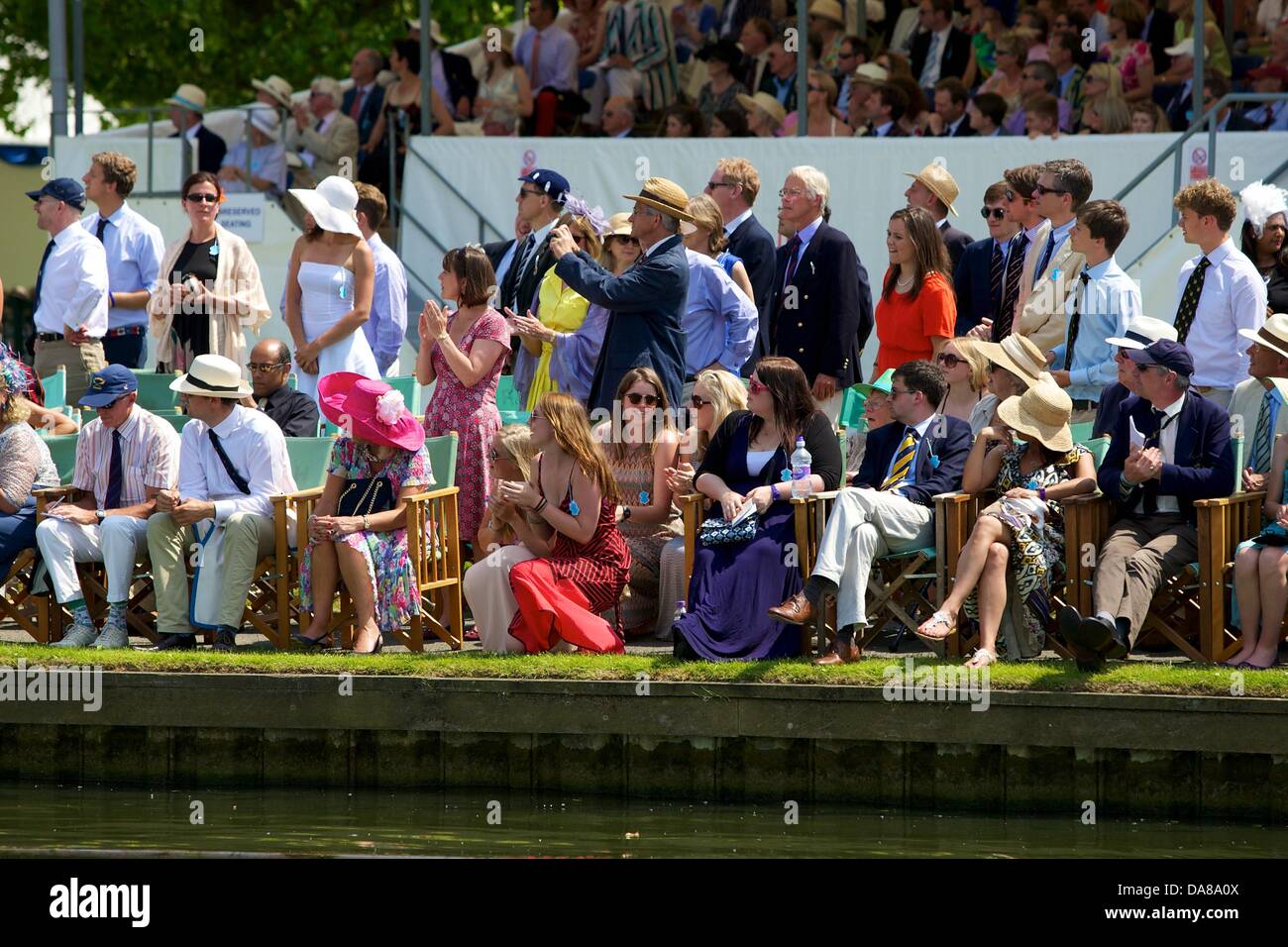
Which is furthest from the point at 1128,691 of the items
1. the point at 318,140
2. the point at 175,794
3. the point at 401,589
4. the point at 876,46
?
the point at 318,140

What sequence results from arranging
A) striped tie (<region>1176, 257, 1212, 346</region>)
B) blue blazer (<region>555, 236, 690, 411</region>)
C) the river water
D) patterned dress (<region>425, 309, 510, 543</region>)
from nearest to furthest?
the river water
blue blazer (<region>555, 236, 690, 411</region>)
striped tie (<region>1176, 257, 1212, 346</region>)
patterned dress (<region>425, 309, 510, 543</region>)

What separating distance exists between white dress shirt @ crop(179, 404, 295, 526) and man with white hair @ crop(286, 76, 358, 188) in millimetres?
8072

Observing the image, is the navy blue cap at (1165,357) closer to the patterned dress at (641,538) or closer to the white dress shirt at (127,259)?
the patterned dress at (641,538)

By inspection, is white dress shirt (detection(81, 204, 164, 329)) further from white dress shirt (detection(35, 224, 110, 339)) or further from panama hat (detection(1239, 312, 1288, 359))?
panama hat (detection(1239, 312, 1288, 359))

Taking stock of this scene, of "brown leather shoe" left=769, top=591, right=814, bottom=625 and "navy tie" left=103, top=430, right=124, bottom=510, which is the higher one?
"navy tie" left=103, top=430, right=124, bottom=510

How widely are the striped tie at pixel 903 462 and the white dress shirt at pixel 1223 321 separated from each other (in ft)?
5.72

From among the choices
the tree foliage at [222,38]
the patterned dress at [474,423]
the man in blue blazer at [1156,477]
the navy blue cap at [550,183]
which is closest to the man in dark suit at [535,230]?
the navy blue cap at [550,183]

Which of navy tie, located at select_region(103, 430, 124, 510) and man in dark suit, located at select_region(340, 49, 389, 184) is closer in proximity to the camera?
navy tie, located at select_region(103, 430, 124, 510)

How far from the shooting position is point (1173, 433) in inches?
374

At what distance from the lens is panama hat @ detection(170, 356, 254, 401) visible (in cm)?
1001

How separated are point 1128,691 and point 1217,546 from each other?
941 mm

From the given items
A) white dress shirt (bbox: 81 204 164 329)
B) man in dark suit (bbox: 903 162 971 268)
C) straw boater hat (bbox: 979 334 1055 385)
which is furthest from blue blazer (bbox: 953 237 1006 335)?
A: white dress shirt (bbox: 81 204 164 329)

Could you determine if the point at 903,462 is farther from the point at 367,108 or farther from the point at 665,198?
the point at 367,108

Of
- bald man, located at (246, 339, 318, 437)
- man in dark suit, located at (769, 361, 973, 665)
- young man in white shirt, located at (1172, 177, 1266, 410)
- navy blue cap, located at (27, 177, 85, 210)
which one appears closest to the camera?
man in dark suit, located at (769, 361, 973, 665)
